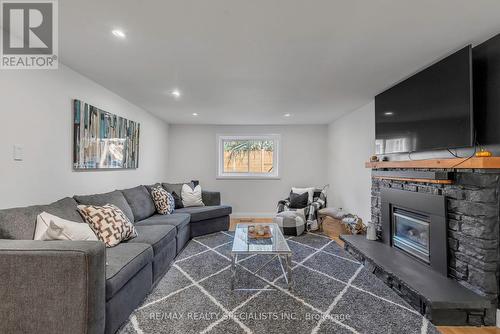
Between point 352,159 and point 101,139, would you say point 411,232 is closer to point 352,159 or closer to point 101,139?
point 352,159

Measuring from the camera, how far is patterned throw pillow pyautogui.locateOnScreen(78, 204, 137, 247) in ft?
7.27

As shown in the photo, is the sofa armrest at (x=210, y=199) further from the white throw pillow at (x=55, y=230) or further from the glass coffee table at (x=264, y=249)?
the white throw pillow at (x=55, y=230)

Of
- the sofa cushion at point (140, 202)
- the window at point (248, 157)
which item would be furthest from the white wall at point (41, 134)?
the window at point (248, 157)

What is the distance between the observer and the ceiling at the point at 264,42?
1620 millimetres

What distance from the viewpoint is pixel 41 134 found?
2.27 meters

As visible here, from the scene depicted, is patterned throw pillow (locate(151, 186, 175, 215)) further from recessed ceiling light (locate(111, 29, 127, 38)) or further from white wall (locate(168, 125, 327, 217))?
recessed ceiling light (locate(111, 29, 127, 38))

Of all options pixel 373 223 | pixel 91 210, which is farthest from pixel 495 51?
pixel 91 210

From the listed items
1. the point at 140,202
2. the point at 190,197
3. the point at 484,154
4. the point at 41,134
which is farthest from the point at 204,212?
the point at 484,154

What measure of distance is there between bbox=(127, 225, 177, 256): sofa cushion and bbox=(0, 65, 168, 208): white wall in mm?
896

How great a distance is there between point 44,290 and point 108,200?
1.55m

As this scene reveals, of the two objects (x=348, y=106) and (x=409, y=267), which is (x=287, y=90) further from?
(x=409, y=267)

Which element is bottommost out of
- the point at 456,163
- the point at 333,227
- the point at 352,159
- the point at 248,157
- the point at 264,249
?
the point at 333,227

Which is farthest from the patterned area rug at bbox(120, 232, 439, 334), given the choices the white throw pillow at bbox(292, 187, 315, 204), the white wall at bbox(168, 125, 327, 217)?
the white wall at bbox(168, 125, 327, 217)

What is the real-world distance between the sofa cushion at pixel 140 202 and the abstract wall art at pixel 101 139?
0.43 m
